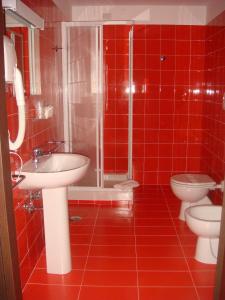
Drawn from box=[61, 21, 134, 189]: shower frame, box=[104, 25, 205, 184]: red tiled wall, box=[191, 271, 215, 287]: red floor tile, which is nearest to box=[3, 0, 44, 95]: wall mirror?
box=[61, 21, 134, 189]: shower frame

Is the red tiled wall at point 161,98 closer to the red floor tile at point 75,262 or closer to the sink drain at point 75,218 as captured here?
the sink drain at point 75,218

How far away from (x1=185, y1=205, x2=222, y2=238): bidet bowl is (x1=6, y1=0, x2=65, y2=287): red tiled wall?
4.00 feet

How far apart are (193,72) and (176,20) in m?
0.67

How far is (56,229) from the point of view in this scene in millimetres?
2369

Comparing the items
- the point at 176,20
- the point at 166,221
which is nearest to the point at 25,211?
the point at 166,221

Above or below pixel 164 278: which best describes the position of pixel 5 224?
above

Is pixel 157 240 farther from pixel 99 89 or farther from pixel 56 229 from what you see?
pixel 99 89

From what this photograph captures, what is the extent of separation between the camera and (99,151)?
373 cm

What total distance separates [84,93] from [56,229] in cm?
179

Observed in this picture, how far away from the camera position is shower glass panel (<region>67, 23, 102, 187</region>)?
358 cm

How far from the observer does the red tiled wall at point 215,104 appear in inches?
130

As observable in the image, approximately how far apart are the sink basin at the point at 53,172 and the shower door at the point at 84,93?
1.14 meters

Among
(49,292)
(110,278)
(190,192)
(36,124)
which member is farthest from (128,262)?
(36,124)

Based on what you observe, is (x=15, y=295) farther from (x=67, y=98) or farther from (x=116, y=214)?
(x=67, y=98)
